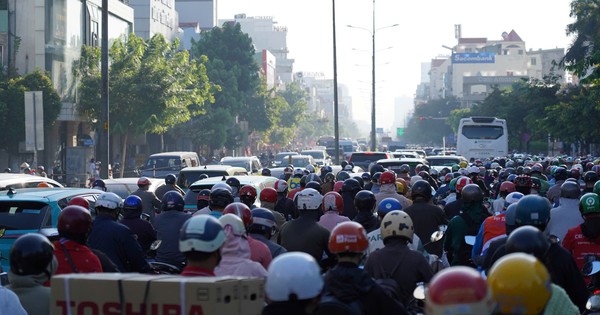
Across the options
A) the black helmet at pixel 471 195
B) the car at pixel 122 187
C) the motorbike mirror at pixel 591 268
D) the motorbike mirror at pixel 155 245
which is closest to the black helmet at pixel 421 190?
the black helmet at pixel 471 195

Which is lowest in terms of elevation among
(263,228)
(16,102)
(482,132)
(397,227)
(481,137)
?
(263,228)

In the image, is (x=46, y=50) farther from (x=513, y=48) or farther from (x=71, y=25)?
(x=513, y=48)

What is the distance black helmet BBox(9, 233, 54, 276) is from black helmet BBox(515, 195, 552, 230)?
319 centimetres

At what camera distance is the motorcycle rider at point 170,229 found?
36.8 ft

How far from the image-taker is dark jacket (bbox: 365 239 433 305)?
24.9 feet

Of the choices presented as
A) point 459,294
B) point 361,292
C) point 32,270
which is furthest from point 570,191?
point 459,294

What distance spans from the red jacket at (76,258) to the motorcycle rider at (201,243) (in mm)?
1521

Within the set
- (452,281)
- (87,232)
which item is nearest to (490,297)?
(452,281)

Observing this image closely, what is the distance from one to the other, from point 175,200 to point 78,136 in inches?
1664

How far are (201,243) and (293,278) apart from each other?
1.18 meters

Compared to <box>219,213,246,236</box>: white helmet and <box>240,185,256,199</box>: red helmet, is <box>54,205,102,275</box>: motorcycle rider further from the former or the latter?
<box>240,185,256,199</box>: red helmet

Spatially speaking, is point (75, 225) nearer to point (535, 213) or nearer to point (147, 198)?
point (535, 213)

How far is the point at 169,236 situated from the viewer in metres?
11.3

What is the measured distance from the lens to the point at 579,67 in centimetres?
2444
